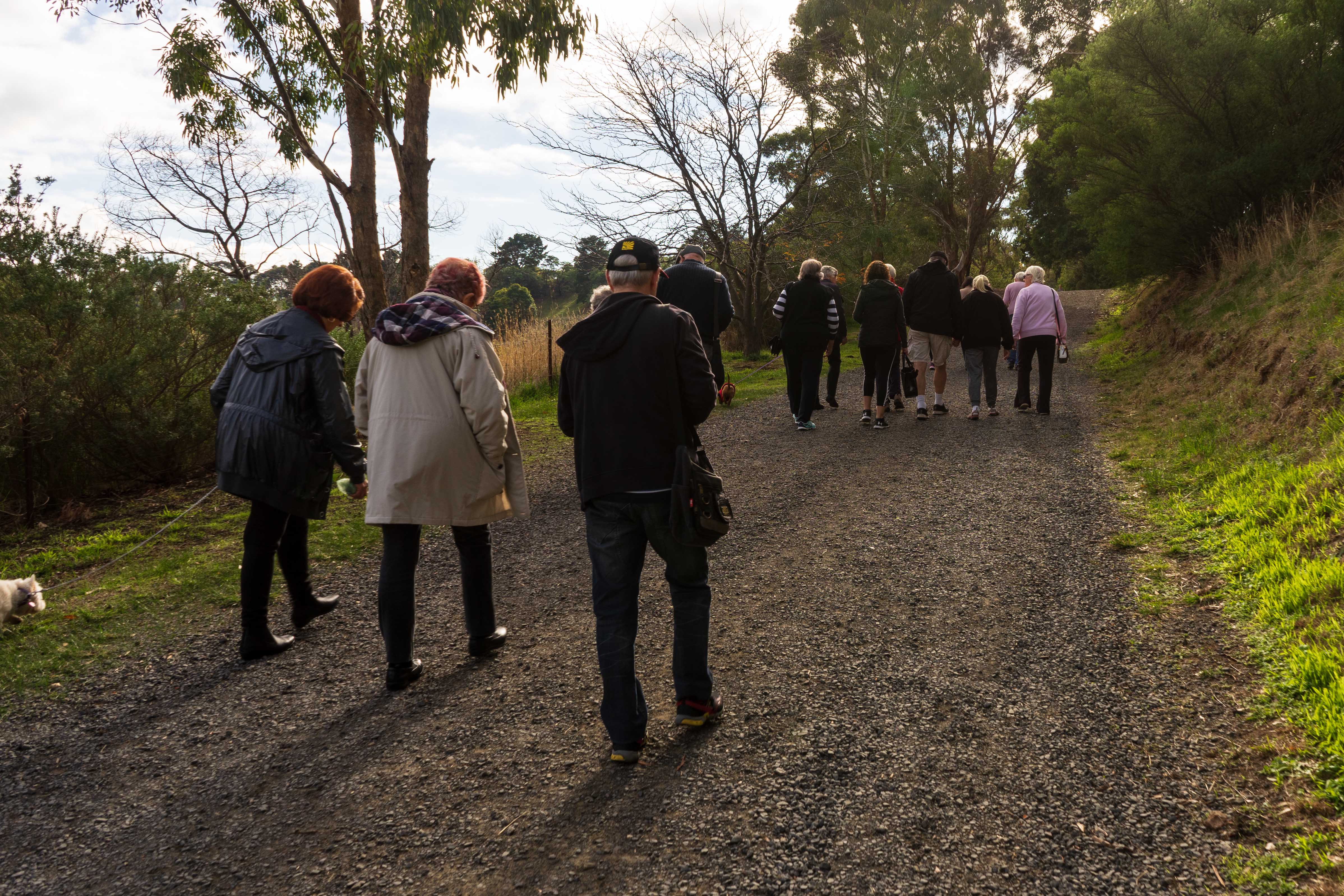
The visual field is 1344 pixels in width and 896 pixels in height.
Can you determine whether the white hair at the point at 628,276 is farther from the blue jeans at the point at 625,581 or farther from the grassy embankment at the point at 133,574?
the grassy embankment at the point at 133,574

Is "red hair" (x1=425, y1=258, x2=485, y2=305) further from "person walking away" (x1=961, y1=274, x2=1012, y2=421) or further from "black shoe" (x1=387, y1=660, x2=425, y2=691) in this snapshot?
"person walking away" (x1=961, y1=274, x2=1012, y2=421)

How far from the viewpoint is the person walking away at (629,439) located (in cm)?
318

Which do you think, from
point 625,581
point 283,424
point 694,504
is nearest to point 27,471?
point 283,424

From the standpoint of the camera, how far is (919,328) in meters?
10.4

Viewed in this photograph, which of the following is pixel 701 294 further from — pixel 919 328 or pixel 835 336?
pixel 919 328

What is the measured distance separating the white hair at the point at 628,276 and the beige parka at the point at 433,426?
0.76 meters

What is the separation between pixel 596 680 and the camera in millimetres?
3943

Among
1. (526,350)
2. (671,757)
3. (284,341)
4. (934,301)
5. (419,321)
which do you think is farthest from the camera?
(526,350)

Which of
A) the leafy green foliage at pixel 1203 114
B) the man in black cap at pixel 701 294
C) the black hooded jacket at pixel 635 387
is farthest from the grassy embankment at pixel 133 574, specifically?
the leafy green foliage at pixel 1203 114

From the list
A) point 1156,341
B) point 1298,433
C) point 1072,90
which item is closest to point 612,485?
point 1298,433

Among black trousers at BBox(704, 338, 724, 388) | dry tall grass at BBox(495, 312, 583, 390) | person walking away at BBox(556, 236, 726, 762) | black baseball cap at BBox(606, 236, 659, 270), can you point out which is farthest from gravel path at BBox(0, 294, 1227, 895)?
dry tall grass at BBox(495, 312, 583, 390)

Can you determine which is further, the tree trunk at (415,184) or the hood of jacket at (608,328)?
the tree trunk at (415,184)

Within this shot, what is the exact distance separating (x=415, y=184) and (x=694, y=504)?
28.4 ft

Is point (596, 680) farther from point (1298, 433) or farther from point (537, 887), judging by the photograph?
point (1298, 433)
